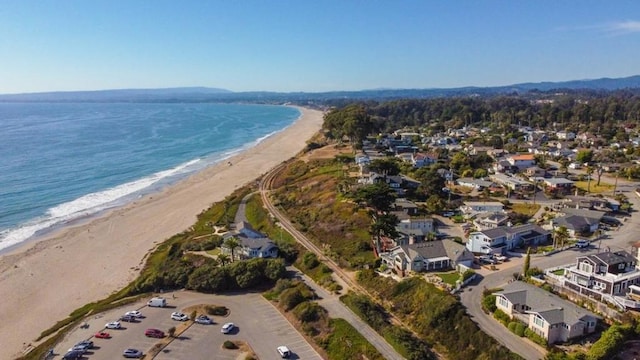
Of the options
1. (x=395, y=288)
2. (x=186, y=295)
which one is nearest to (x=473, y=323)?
(x=395, y=288)

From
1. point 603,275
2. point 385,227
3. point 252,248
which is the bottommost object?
point 252,248

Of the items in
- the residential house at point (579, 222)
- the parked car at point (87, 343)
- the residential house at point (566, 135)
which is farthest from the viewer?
the residential house at point (566, 135)

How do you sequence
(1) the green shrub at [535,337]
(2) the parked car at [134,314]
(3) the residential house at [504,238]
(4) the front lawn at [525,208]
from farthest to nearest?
(4) the front lawn at [525,208], (3) the residential house at [504,238], (2) the parked car at [134,314], (1) the green shrub at [535,337]

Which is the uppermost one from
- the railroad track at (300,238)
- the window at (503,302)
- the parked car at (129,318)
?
the window at (503,302)

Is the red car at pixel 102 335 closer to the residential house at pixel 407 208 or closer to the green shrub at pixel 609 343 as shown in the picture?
the green shrub at pixel 609 343

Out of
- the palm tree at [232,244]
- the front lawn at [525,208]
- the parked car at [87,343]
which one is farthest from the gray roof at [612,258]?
the parked car at [87,343]

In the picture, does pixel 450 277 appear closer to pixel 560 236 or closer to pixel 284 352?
pixel 560 236

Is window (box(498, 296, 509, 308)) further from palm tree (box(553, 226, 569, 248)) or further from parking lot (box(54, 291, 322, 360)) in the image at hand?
palm tree (box(553, 226, 569, 248))

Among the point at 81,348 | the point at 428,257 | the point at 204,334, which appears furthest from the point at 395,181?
the point at 81,348
